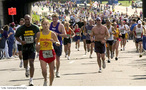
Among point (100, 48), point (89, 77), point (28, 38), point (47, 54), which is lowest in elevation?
point (89, 77)

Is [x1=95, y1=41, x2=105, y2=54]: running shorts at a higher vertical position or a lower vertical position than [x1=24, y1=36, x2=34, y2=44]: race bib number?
lower

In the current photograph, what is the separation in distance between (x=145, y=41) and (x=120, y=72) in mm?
10963

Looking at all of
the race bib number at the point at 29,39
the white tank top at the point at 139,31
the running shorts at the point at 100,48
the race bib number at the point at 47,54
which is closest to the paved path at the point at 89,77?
the running shorts at the point at 100,48

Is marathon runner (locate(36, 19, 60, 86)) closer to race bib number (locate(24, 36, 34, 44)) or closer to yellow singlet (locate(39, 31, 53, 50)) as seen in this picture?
yellow singlet (locate(39, 31, 53, 50))

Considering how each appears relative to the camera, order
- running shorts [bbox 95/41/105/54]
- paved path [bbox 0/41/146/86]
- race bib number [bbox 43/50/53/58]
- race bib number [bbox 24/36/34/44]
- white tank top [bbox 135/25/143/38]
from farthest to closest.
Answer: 1. white tank top [bbox 135/25/143/38]
2. running shorts [bbox 95/41/105/54]
3. race bib number [bbox 24/36/34/44]
4. paved path [bbox 0/41/146/86]
5. race bib number [bbox 43/50/53/58]

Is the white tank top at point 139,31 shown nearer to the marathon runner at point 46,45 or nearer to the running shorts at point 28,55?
the running shorts at point 28,55

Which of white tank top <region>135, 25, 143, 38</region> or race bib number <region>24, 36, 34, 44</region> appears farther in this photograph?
white tank top <region>135, 25, 143, 38</region>

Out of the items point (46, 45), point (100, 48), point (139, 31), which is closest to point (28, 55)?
point (46, 45)

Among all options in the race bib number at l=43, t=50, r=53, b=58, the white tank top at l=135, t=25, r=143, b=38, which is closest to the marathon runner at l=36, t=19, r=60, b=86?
the race bib number at l=43, t=50, r=53, b=58

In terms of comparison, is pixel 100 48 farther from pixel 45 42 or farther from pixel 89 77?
pixel 45 42

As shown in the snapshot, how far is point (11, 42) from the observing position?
2630cm

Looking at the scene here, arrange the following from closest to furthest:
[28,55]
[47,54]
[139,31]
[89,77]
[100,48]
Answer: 1. [47,54]
2. [28,55]
3. [89,77]
4. [100,48]
5. [139,31]

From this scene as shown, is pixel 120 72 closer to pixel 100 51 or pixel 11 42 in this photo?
pixel 100 51

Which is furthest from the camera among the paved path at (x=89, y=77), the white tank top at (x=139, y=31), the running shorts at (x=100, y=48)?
the white tank top at (x=139, y=31)
